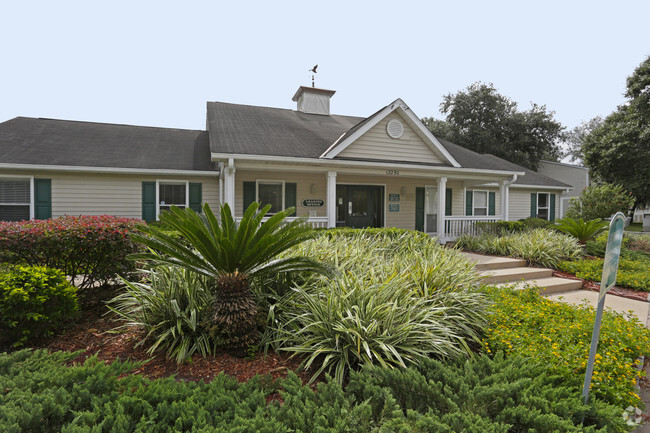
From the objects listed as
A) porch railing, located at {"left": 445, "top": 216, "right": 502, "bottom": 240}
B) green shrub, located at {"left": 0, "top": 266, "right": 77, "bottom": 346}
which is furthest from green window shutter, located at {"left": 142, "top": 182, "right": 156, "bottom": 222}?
porch railing, located at {"left": 445, "top": 216, "right": 502, "bottom": 240}

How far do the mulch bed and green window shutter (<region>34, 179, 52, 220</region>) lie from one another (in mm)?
7606

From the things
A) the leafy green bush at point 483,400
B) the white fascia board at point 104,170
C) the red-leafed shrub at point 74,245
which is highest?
the white fascia board at point 104,170

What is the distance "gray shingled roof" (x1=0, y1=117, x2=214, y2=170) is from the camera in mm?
9250

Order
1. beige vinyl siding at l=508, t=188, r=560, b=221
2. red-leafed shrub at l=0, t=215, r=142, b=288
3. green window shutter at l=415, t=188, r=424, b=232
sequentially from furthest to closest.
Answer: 1. beige vinyl siding at l=508, t=188, r=560, b=221
2. green window shutter at l=415, t=188, r=424, b=232
3. red-leafed shrub at l=0, t=215, r=142, b=288

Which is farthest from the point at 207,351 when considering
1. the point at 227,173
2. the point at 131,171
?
the point at 131,171

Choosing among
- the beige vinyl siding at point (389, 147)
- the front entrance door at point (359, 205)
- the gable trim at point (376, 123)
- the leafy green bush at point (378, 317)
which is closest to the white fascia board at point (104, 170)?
the gable trim at point (376, 123)

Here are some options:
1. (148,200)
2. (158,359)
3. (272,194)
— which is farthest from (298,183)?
(158,359)

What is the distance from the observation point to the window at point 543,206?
53.6 feet

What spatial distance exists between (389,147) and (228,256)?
27.2ft

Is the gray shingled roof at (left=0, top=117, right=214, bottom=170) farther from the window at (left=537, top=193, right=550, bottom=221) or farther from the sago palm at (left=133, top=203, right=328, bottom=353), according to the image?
the window at (left=537, top=193, right=550, bottom=221)

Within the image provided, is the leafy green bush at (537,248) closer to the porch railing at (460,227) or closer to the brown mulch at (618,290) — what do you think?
the brown mulch at (618,290)

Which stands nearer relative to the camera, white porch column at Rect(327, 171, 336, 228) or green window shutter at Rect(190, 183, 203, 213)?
white porch column at Rect(327, 171, 336, 228)

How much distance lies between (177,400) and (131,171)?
29.9 feet

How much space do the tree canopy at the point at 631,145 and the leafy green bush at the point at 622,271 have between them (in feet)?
47.2
